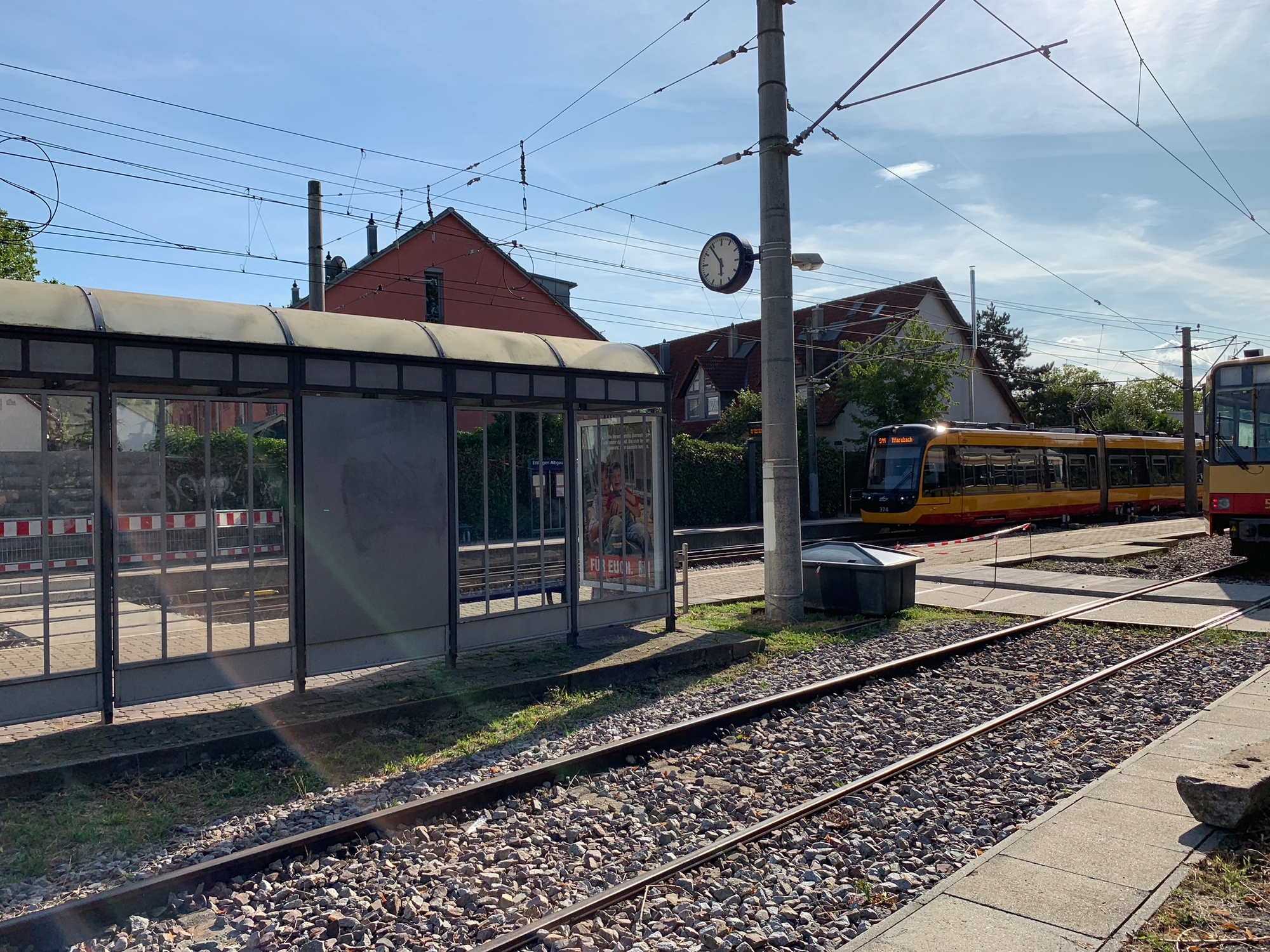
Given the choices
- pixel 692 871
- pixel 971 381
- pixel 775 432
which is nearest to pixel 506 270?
pixel 971 381

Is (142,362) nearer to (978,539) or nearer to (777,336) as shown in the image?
(777,336)

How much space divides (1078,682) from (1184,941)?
519cm

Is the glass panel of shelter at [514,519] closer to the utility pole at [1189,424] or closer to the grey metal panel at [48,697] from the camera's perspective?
the grey metal panel at [48,697]

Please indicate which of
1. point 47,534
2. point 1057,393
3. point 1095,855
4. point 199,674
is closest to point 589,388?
point 199,674

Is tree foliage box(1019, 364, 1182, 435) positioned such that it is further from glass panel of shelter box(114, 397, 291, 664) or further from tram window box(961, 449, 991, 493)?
glass panel of shelter box(114, 397, 291, 664)

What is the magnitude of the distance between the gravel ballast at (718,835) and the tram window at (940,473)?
1656cm

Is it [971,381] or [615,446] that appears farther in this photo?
[971,381]

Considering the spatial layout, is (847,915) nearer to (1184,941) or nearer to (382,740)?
(1184,941)

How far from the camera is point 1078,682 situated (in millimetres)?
8758

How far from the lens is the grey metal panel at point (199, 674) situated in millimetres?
7020

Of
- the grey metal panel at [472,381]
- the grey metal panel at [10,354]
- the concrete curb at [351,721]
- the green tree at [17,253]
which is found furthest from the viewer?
the green tree at [17,253]

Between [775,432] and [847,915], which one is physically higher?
[775,432]

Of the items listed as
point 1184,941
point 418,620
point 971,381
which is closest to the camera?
point 1184,941

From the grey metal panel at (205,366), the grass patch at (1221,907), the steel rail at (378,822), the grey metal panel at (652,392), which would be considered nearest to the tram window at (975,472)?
the grey metal panel at (652,392)
